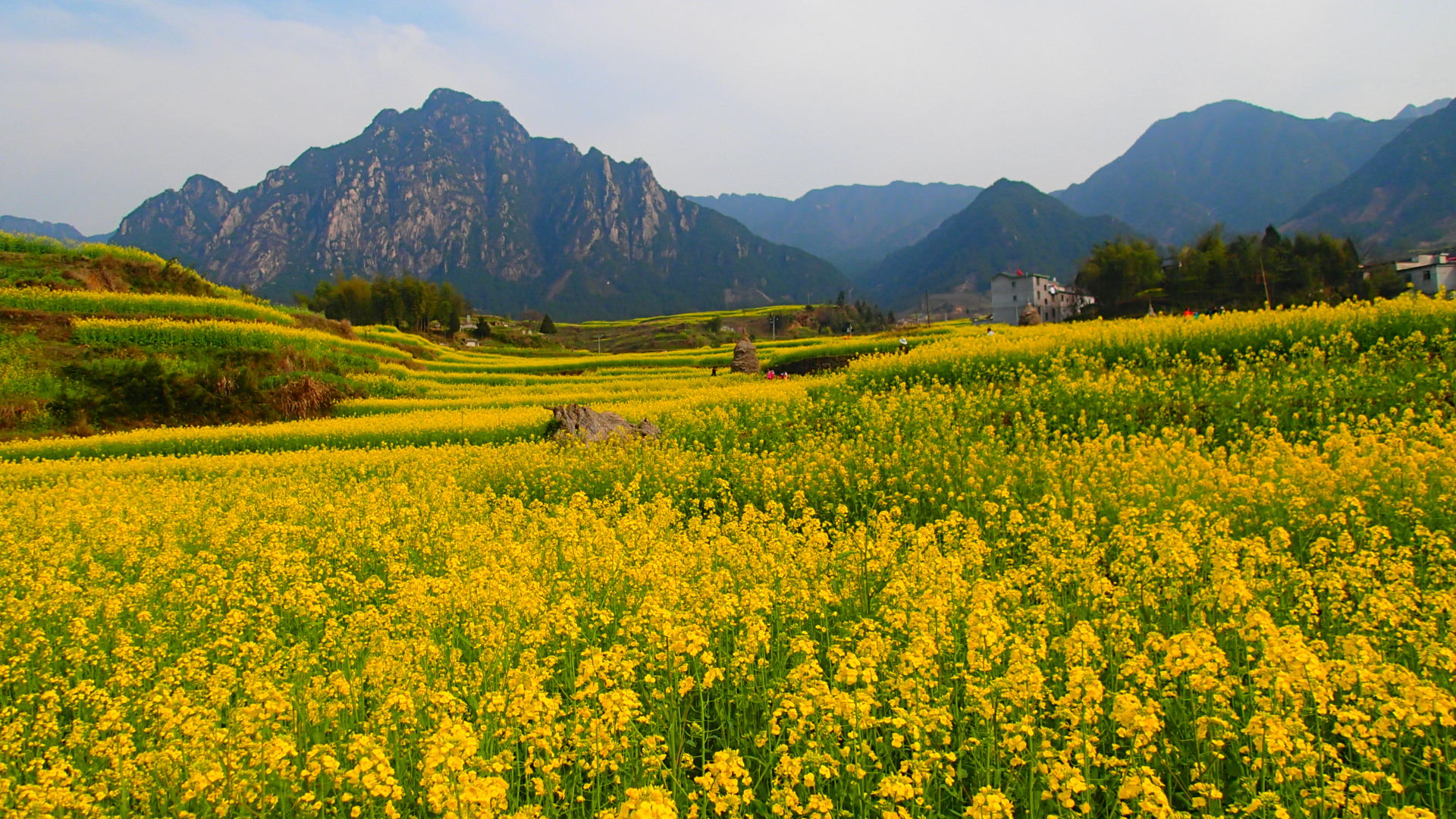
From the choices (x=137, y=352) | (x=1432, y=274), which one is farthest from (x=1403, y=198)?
(x=137, y=352)

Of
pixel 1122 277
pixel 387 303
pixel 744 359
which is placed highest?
pixel 387 303

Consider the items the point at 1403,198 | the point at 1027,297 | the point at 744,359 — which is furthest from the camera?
the point at 1403,198

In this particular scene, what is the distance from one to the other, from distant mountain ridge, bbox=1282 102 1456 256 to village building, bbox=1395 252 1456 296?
81.7 meters

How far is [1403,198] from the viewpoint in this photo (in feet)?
534

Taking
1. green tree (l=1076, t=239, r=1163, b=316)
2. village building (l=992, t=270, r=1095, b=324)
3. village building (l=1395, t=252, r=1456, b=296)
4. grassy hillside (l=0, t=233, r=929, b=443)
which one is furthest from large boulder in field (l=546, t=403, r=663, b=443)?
village building (l=992, t=270, r=1095, b=324)

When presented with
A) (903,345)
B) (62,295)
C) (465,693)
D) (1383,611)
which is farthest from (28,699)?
(62,295)

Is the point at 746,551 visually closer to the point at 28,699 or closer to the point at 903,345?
the point at 28,699

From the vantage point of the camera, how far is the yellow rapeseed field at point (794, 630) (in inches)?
118

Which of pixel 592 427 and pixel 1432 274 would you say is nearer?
pixel 592 427

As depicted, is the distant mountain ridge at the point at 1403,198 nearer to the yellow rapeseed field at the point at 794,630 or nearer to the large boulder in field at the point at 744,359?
the large boulder in field at the point at 744,359

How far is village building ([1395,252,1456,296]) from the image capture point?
6281 centimetres

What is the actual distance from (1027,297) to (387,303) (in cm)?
7957

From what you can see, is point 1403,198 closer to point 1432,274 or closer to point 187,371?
point 1432,274

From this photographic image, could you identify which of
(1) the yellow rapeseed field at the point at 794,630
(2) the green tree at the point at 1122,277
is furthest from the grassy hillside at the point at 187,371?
(2) the green tree at the point at 1122,277
